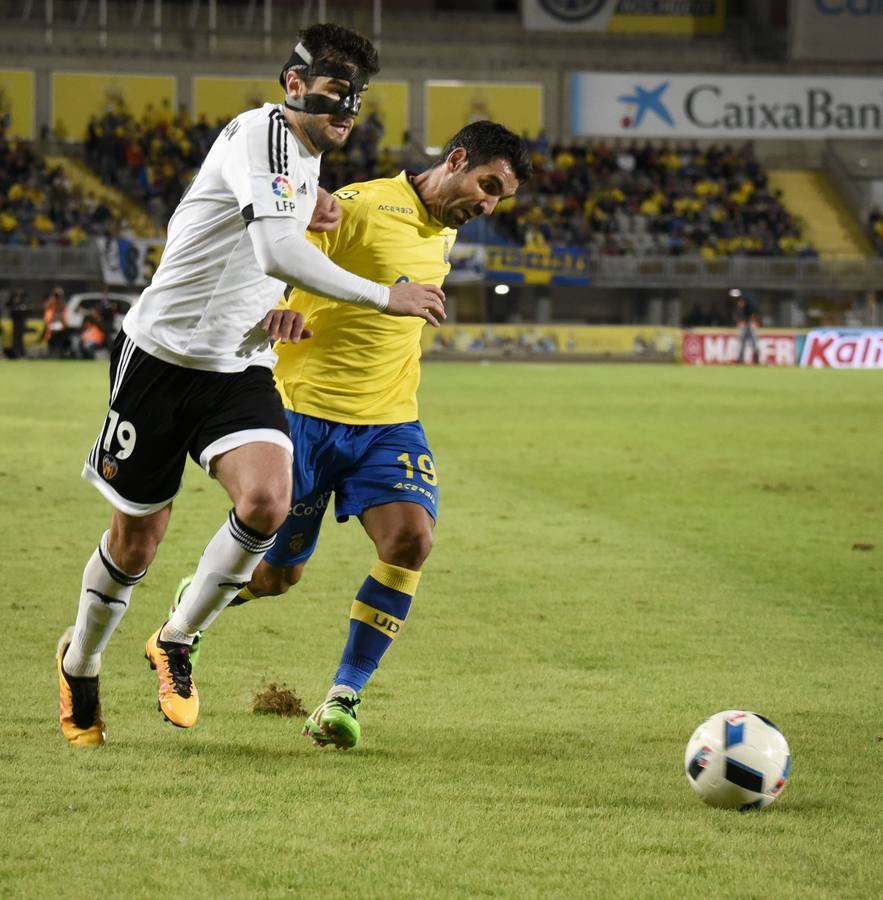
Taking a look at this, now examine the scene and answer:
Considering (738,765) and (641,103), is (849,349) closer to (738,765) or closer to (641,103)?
(641,103)

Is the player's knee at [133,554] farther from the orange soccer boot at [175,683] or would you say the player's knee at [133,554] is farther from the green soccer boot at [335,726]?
the green soccer boot at [335,726]

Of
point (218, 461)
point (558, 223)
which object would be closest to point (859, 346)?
point (558, 223)

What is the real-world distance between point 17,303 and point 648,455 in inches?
906

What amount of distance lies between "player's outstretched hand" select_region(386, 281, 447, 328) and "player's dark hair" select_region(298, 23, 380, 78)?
0.77 meters

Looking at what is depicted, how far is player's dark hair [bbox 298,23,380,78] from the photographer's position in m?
4.90

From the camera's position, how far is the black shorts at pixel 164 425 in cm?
480

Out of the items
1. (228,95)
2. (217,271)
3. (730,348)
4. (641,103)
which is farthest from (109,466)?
(641,103)

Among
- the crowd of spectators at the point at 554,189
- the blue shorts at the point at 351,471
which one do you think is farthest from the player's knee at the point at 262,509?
the crowd of spectators at the point at 554,189

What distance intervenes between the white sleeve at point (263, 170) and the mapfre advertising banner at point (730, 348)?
3570 centimetres

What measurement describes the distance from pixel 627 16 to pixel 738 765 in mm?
51514

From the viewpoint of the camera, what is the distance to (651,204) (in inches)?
1916

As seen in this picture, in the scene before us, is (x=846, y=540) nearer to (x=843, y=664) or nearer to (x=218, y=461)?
(x=843, y=664)

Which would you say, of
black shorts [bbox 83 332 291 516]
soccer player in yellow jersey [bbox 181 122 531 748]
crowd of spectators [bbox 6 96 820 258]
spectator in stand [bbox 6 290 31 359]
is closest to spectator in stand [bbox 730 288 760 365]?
crowd of spectators [bbox 6 96 820 258]

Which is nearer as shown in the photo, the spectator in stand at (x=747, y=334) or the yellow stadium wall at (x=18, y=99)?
the spectator in stand at (x=747, y=334)
